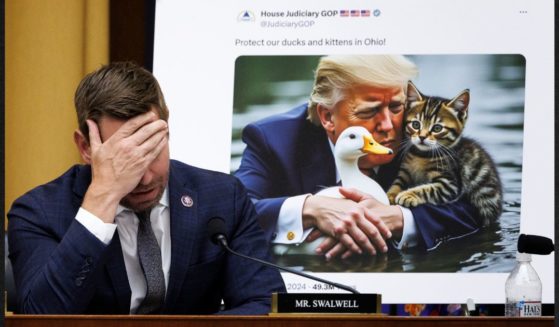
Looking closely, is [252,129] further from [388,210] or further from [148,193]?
[148,193]

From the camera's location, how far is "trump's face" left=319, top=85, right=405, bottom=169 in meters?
3.96

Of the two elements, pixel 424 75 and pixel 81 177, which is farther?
pixel 424 75

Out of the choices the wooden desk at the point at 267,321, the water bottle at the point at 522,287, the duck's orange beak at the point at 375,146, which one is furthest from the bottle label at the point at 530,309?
the duck's orange beak at the point at 375,146

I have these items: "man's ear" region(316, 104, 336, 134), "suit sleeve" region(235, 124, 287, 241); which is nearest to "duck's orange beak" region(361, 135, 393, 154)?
"man's ear" region(316, 104, 336, 134)

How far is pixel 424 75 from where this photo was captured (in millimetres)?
3951

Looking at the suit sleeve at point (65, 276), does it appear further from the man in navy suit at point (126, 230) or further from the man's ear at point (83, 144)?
the man's ear at point (83, 144)

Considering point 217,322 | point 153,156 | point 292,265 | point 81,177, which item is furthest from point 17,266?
point 292,265

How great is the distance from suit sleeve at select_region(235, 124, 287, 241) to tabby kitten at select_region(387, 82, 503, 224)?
1.48 feet

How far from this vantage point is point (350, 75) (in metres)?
3.98

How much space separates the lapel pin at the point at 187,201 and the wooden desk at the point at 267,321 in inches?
31.6

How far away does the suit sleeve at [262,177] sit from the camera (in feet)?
12.9

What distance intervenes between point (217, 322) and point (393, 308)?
92.1 inches

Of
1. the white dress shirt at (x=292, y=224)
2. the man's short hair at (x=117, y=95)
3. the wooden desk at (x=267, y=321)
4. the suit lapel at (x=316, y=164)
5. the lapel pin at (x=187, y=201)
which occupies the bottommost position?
the wooden desk at (x=267, y=321)

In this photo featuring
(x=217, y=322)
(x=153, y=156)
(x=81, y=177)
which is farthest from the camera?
(x=81, y=177)
